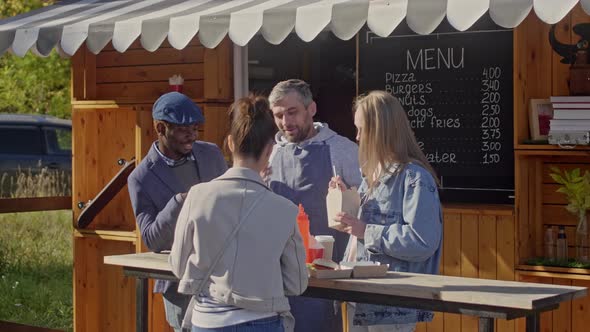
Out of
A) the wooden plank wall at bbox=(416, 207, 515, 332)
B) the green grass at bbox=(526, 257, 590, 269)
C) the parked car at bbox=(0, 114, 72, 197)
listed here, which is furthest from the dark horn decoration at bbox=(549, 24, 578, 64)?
the parked car at bbox=(0, 114, 72, 197)

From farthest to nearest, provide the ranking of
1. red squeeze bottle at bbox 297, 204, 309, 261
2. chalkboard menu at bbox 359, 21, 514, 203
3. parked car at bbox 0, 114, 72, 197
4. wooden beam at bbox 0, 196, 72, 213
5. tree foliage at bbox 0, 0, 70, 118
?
tree foliage at bbox 0, 0, 70, 118
parked car at bbox 0, 114, 72, 197
wooden beam at bbox 0, 196, 72, 213
chalkboard menu at bbox 359, 21, 514, 203
red squeeze bottle at bbox 297, 204, 309, 261

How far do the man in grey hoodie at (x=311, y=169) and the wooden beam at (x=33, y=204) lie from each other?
311cm

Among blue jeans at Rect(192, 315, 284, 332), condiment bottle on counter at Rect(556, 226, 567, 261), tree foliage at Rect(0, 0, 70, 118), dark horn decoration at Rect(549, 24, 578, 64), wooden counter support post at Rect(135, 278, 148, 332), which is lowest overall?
wooden counter support post at Rect(135, 278, 148, 332)

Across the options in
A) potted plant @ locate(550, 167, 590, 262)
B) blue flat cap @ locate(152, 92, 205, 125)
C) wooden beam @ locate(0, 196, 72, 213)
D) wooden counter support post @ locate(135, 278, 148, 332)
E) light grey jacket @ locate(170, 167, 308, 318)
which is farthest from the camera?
wooden beam @ locate(0, 196, 72, 213)

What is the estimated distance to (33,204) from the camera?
7.91 metres

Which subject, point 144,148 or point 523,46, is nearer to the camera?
point 523,46

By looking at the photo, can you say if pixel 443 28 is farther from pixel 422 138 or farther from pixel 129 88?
pixel 129 88

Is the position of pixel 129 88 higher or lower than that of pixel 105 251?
higher

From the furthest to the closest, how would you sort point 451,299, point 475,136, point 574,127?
point 475,136
point 574,127
point 451,299

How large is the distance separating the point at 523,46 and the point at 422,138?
113 cm

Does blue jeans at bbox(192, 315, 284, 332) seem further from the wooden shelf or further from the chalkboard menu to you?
the chalkboard menu

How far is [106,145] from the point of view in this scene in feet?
25.7

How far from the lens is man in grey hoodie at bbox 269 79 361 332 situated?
16.6 ft

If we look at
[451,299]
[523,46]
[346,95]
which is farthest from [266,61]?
[451,299]
